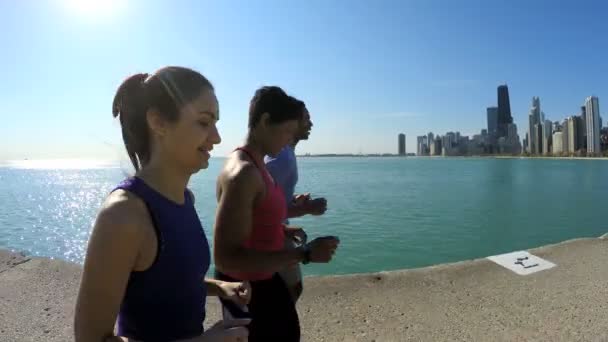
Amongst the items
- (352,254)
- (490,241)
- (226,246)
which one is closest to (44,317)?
(226,246)

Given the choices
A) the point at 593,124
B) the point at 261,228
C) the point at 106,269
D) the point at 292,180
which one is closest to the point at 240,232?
the point at 261,228

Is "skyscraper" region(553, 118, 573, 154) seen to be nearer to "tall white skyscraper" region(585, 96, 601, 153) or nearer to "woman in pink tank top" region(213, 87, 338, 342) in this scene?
"tall white skyscraper" region(585, 96, 601, 153)

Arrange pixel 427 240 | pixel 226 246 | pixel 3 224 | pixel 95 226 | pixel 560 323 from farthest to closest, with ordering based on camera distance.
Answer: pixel 3 224, pixel 427 240, pixel 560 323, pixel 226 246, pixel 95 226

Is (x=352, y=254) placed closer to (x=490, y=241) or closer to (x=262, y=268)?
(x=490, y=241)

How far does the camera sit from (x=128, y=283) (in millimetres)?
1151

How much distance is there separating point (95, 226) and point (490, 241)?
16.2 m

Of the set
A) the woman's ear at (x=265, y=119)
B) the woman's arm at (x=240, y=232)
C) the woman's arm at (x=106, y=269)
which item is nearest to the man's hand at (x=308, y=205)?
the woman's ear at (x=265, y=119)

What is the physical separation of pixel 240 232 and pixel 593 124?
6906 inches

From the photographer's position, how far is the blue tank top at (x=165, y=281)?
1178 millimetres

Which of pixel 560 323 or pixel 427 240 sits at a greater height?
pixel 560 323

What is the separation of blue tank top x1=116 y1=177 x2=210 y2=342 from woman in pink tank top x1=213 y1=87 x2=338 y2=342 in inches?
19.8

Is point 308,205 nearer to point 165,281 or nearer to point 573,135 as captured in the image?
point 165,281

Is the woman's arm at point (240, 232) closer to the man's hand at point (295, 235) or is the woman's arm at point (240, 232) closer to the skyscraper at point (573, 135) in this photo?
the man's hand at point (295, 235)

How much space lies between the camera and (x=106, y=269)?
1061 mm
